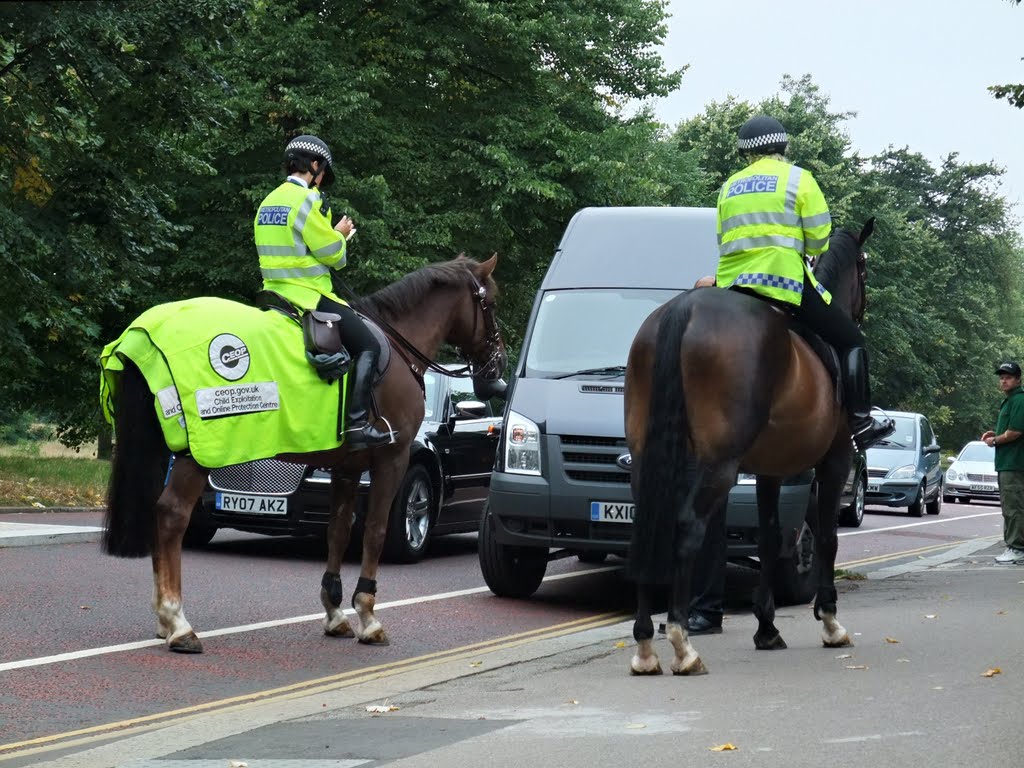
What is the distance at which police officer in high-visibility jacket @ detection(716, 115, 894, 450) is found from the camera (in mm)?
8477

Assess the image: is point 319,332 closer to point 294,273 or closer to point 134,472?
point 294,273

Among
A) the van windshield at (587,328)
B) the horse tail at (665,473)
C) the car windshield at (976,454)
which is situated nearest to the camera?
the horse tail at (665,473)

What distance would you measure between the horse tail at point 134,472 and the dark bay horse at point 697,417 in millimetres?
2663

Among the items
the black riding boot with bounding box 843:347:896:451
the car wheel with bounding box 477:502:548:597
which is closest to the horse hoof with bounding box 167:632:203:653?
the car wheel with bounding box 477:502:548:597

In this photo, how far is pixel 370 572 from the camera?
9.56m

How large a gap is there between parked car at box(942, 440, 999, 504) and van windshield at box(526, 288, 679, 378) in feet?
102

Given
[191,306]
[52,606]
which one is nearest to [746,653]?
[191,306]

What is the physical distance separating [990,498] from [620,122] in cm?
1568

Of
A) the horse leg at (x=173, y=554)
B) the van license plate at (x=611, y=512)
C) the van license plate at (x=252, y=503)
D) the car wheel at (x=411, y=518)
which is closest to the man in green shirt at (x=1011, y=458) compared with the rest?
the car wheel at (x=411, y=518)

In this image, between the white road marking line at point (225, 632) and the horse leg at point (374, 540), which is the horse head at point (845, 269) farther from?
the white road marking line at point (225, 632)

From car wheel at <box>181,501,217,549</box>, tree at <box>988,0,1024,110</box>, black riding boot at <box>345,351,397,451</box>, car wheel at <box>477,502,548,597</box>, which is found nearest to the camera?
black riding boot at <box>345,351,397,451</box>

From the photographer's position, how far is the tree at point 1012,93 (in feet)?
57.5

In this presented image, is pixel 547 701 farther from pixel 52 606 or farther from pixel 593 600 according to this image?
pixel 593 600

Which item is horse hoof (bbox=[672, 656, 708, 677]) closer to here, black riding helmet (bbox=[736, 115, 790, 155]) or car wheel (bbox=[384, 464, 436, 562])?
black riding helmet (bbox=[736, 115, 790, 155])
